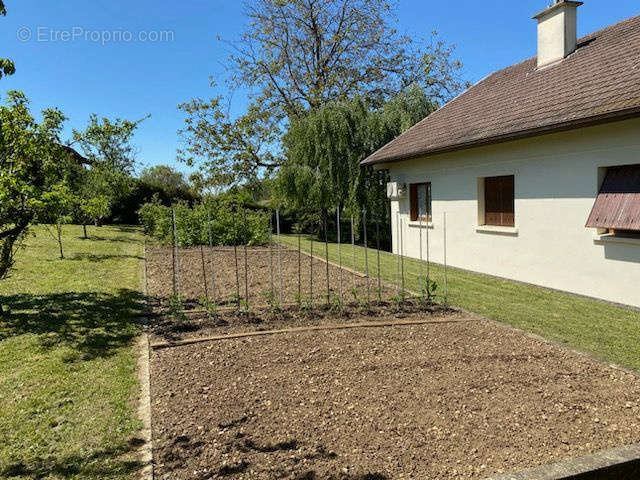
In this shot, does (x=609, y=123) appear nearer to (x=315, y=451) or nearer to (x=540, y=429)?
(x=540, y=429)

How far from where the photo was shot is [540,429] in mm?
3195

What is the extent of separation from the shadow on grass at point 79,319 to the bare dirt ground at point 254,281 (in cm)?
82

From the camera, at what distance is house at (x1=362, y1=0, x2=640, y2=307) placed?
729cm

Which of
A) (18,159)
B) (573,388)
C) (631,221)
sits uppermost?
(18,159)

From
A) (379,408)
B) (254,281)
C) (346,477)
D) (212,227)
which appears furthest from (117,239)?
(346,477)

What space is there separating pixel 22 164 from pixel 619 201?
8566 mm

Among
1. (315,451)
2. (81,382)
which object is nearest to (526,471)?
(315,451)

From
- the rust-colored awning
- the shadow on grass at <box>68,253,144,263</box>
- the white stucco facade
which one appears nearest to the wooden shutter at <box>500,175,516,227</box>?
the white stucco facade

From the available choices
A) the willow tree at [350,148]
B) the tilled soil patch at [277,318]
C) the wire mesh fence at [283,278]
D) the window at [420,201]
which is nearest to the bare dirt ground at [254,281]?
the wire mesh fence at [283,278]

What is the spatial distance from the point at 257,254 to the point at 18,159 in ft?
21.9

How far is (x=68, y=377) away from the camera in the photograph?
408 cm

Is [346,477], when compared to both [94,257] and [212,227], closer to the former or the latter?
[94,257]

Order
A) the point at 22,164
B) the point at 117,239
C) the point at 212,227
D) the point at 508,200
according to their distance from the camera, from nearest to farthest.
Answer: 1. the point at 22,164
2. the point at 508,200
3. the point at 212,227
4. the point at 117,239

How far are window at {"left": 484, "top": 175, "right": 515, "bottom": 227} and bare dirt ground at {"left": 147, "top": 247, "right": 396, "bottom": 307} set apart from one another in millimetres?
3483
